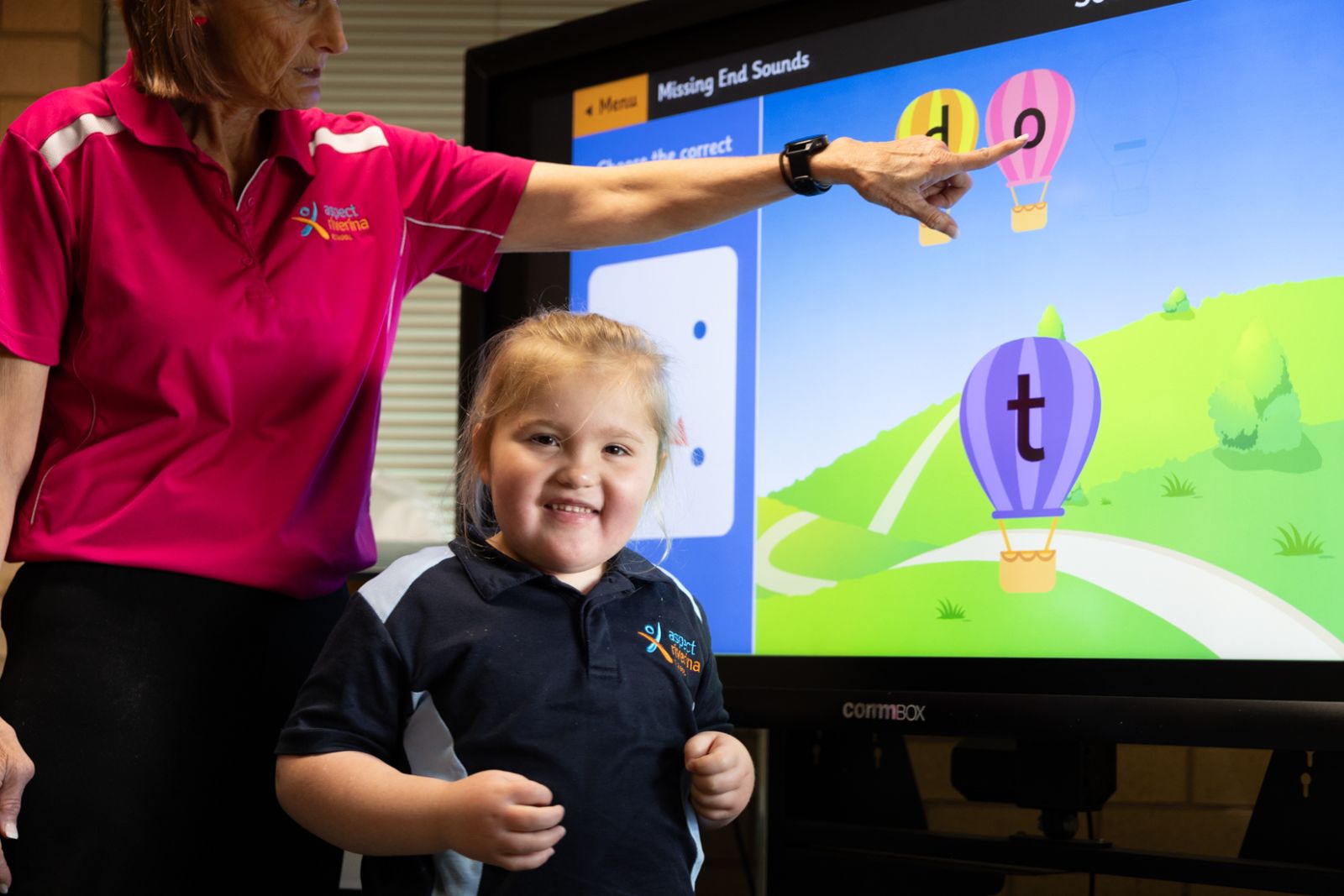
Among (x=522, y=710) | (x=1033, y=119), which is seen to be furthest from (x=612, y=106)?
(x=522, y=710)

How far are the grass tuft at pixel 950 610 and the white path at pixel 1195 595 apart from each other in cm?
6

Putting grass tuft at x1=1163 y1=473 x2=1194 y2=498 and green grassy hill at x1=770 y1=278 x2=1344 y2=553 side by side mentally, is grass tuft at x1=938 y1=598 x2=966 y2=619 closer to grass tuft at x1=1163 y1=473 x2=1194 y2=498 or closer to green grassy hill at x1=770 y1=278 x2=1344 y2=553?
green grassy hill at x1=770 y1=278 x2=1344 y2=553

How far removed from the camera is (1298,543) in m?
1.19

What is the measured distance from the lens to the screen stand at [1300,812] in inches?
47.9

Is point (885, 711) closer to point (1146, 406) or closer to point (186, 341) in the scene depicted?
point (1146, 406)

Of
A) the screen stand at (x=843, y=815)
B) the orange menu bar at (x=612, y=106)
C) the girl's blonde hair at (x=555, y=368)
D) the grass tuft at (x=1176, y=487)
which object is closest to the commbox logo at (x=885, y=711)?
the screen stand at (x=843, y=815)

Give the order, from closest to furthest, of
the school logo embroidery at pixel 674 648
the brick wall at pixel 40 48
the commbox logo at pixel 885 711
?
the school logo embroidery at pixel 674 648 → the commbox logo at pixel 885 711 → the brick wall at pixel 40 48

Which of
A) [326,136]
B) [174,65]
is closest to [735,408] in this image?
[326,136]

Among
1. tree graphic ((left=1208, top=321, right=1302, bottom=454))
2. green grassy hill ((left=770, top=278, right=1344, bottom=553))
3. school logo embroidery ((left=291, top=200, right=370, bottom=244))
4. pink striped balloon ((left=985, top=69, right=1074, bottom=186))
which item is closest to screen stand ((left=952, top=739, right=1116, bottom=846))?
green grassy hill ((left=770, top=278, right=1344, bottom=553))

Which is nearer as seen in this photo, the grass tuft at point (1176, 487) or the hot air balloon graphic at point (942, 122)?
the grass tuft at point (1176, 487)

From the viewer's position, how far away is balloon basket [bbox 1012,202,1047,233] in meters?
1.39

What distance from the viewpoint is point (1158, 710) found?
4.06 ft

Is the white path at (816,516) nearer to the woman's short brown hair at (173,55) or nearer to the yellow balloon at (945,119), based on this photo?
the yellow balloon at (945,119)

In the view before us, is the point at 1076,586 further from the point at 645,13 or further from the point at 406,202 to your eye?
the point at 645,13
